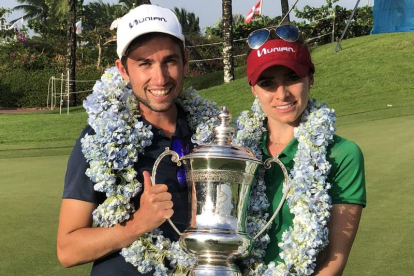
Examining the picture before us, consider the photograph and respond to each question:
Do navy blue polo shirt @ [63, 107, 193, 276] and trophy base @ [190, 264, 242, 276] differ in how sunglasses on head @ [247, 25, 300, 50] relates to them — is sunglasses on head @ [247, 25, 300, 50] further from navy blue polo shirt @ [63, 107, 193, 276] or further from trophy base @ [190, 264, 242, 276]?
trophy base @ [190, 264, 242, 276]

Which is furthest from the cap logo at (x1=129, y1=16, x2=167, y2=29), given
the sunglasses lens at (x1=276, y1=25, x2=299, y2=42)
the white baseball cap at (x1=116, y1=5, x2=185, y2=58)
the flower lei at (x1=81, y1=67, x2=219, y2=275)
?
the sunglasses lens at (x1=276, y1=25, x2=299, y2=42)

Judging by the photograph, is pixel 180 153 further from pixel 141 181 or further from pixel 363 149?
pixel 363 149

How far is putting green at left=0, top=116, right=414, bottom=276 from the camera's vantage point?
4426mm

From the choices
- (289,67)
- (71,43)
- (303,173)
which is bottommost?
(303,173)

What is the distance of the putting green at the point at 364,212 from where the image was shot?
4.43 m

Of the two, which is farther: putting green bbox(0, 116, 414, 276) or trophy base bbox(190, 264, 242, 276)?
putting green bbox(0, 116, 414, 276)

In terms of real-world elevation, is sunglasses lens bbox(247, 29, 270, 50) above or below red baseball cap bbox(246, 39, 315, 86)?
above

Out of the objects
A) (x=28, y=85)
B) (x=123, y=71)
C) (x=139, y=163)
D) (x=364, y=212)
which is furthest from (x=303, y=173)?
(x=28, y=85)

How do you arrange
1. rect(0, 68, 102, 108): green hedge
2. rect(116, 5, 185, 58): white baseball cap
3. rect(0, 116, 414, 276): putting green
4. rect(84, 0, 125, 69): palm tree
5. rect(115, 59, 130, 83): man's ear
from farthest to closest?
rect(84, 0, 125, 69): palm tree
rect(0, 68, 102, 108): green hedge
rect(0, 116, 414, 276): putting green
rect(115, 59, 130, 83): man's ear
rect(116, 5, 185, 58): white baseball cap

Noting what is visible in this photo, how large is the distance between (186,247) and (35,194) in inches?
198

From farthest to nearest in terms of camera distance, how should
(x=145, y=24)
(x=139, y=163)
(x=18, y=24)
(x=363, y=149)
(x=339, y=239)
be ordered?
(x=18, y=24) < (x=363, y=149) < (x=139, y=163) < (x=145, y=24) < (x=339, y=239)

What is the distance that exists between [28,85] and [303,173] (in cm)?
2474

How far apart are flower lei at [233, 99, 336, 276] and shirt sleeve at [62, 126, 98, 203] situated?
57 centimetres

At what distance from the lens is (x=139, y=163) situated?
2469mm
